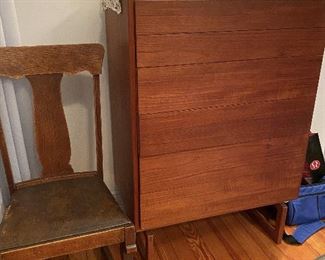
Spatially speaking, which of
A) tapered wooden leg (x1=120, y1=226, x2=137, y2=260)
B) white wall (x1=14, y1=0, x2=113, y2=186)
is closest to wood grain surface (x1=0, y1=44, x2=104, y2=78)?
white wall (x1=14, y1=0, x2=113, y2=186)

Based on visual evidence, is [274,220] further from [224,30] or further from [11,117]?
[11,117]

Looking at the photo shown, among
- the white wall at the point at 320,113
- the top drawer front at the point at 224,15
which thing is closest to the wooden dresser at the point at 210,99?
the top drawer front at the point at 224,15

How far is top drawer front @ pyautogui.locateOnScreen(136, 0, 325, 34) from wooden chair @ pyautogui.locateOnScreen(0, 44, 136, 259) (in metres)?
0.34

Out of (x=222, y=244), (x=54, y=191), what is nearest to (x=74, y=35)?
(x=54, y=191)

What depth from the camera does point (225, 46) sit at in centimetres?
107

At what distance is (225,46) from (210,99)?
6.9 inches

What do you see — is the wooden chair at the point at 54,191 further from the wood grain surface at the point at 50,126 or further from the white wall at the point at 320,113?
the white wall at the point at 320,113

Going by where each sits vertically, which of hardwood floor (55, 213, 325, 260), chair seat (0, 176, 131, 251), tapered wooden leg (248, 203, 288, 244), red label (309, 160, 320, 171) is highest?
chair seat (0, 176, 131, 251)

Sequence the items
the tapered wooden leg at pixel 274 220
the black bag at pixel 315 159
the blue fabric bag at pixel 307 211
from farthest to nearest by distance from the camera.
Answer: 1. the black bag at pixel 315 159
2. the blue fabric bag at pixel 307 211
3. the tapered wooden leg at pixel 274 220

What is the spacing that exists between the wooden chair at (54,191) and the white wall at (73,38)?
0.13 meters

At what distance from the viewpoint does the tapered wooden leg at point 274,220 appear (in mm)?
1496

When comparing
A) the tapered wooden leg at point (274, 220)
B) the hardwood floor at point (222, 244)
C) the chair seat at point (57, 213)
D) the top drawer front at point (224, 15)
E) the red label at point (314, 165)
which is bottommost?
the hardwood floor at point (222, 244)

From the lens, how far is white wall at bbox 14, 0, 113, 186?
4.36 ft

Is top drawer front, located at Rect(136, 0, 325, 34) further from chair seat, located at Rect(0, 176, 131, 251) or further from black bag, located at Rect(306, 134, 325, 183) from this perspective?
black bag, located at Rect(306, 134, 325, 183)
